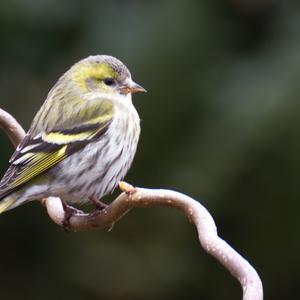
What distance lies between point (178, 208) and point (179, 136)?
276 centimetres

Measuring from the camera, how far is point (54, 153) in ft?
12.6

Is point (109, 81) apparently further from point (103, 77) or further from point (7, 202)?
point (7, 202)

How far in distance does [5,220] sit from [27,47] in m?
1.02

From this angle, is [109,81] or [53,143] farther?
[109,81]

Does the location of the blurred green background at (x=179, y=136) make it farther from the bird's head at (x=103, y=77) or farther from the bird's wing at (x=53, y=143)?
the bird's wing at (x=53, y=143)

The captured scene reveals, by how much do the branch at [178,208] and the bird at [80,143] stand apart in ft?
0.29

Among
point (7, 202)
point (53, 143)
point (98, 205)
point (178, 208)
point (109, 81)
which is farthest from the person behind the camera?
point (109, 81)

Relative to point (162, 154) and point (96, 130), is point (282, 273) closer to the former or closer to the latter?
point (162, 154)

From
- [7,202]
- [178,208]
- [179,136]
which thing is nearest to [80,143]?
[7,202]

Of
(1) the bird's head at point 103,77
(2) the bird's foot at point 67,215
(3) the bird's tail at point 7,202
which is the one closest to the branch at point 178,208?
(2) the bird's foot at point 67,215

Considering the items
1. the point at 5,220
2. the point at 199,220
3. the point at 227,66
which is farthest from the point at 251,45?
the point at 199,220

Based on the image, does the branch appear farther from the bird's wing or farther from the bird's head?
the bird's head

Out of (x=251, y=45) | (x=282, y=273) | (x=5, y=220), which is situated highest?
(x=251, y=45)

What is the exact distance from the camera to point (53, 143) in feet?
12.6
